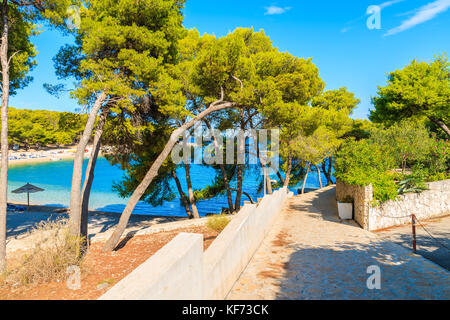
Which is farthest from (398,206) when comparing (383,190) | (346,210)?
(346,210)

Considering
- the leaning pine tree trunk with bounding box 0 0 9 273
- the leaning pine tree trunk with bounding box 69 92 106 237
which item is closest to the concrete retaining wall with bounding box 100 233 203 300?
the leaning pine tree trunk with bounding box 69 92 106 237

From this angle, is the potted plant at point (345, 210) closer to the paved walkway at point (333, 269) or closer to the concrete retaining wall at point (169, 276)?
the paved walkway at point (333, 269)

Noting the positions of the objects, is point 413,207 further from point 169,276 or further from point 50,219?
point 50,219

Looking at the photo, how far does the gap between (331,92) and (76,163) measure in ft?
83.8

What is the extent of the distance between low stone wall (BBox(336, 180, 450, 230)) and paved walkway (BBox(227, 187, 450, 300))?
3.07 feet

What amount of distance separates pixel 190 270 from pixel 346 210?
389 inches

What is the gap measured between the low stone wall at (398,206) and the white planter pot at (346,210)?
7.6 inches

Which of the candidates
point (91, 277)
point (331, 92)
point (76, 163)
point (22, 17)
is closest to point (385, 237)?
point (91, 277)

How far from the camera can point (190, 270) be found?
309 cm

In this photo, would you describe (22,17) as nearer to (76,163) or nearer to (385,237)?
(76,163)

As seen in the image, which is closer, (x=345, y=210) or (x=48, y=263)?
(x=48, y=263)

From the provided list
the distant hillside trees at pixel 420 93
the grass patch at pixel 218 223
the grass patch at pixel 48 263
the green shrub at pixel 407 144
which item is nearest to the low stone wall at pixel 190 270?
the grass patch at pixel 218 223

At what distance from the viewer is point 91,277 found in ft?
21.4
